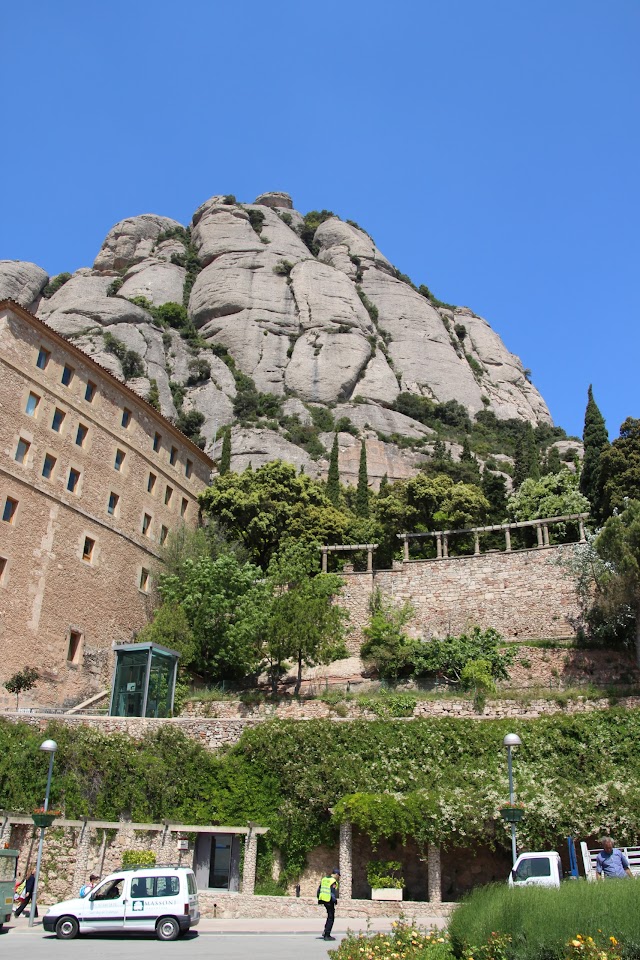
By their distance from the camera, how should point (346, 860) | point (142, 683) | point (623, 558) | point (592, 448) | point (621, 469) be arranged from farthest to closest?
1. point (592, 448)
2. point (621, 469)
3. point (623, 558)
4. point (142, 683)
5. point (346, 860)

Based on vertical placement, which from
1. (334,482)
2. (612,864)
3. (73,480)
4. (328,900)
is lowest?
(328,900)

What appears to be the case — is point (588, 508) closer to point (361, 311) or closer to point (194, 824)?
point (194, 824)

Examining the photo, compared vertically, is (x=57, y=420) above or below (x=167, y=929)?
above

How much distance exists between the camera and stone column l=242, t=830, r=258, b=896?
22312mm

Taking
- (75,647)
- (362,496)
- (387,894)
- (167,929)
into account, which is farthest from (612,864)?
(362,496)

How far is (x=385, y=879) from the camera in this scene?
71.2ft

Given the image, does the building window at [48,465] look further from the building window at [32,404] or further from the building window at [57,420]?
the building window at [32,404]

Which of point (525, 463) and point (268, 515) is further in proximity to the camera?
point (525, 463)

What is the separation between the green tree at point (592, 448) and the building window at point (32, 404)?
28.8 m

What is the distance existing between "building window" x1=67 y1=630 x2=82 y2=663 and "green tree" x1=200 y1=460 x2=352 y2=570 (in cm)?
1124

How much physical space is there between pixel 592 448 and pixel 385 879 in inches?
1429

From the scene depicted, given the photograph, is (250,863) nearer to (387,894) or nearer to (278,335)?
(387,894)

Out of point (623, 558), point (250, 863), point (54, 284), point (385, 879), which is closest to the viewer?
point (385, 879)

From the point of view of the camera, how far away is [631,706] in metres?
27.0
